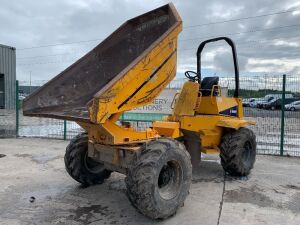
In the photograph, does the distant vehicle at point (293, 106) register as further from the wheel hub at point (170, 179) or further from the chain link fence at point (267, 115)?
the wheel hub at point (170, 179)

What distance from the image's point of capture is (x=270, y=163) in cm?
913

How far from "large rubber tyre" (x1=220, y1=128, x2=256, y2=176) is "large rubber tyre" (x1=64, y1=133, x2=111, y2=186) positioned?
96.7 inches

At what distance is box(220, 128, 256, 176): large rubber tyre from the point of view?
7.14m

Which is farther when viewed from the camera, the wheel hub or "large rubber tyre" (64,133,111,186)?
"large rubber tyre" (64,133,111,186)

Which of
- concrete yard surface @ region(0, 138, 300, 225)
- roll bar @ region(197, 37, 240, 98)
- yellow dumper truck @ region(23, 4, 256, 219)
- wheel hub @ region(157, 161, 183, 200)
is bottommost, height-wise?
concrete yard surface @ region(0, 138, 300, 225)

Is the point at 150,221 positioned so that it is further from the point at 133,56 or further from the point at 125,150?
the point at 133,56

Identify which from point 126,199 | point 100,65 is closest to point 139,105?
point 100,65

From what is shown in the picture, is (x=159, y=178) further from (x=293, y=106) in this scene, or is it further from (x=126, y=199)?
(x=293, y=106)

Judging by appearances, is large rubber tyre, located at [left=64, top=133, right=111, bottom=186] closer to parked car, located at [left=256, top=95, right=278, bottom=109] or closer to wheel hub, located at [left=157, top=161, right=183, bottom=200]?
wheel hub, located at [left=157, top=161, right=183, bottom=200]

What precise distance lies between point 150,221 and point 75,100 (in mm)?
2204

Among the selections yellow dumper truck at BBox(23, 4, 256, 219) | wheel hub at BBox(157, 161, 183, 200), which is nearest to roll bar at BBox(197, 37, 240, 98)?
yellow dumper truck at BBox(23, 4, 256, 219)

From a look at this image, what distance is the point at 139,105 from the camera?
525cm

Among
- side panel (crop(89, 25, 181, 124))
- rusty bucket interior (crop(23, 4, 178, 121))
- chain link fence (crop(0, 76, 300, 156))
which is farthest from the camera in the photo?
chain link fence (crop(0, 76, 300, 156))

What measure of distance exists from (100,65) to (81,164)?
1773 mm
